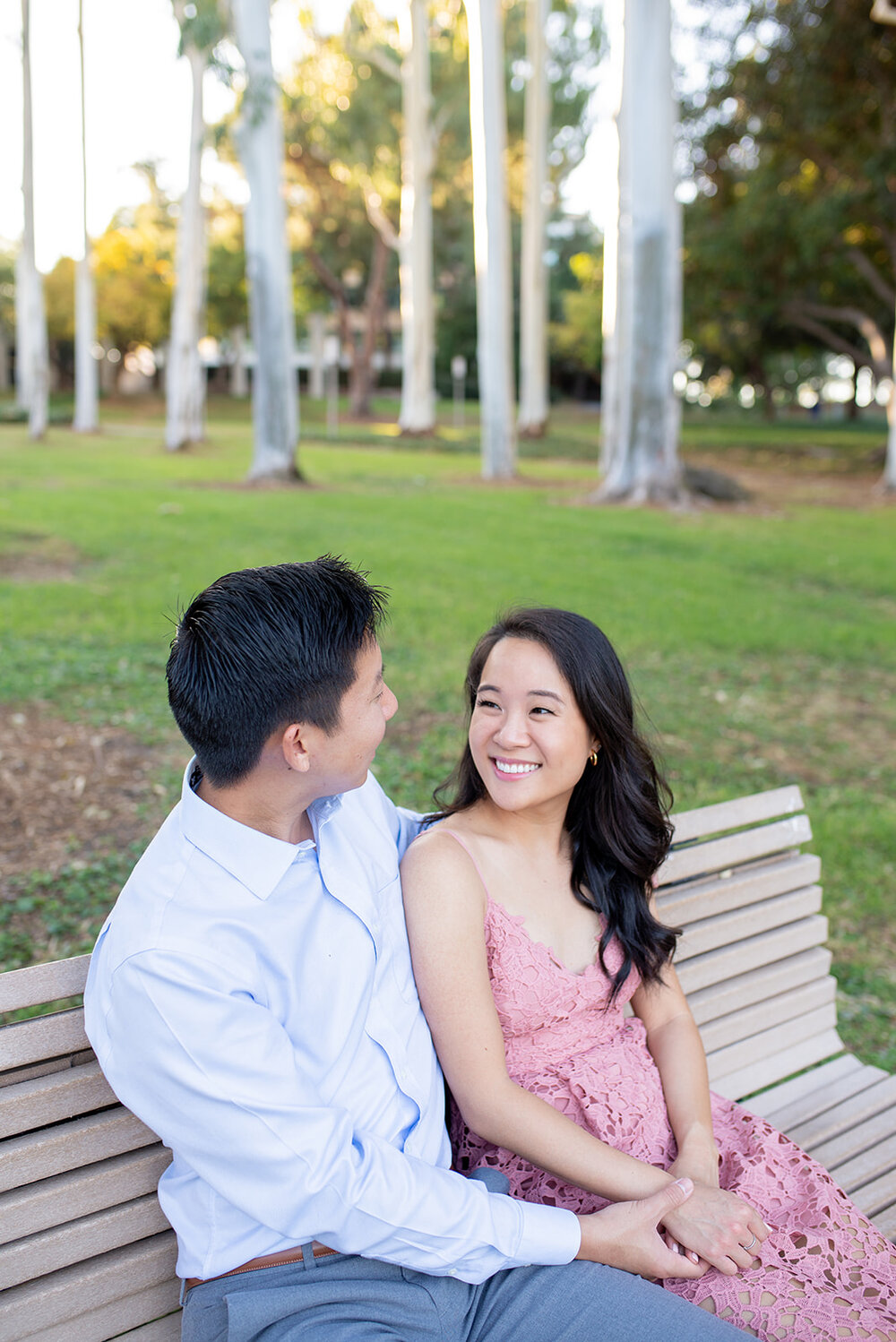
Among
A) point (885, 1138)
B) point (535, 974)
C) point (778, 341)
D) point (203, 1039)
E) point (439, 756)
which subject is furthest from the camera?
point (778, 341)

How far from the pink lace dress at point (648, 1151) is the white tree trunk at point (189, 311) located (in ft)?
73.0

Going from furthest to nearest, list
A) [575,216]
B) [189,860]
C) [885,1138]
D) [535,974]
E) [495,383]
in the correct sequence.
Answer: [575,216] < [495,383] < [885,1138] < [535,974] < [189,860]

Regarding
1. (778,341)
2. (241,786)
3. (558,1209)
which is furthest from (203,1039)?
(778,341)

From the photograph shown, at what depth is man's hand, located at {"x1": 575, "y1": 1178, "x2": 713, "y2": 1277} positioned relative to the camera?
192 centimetres

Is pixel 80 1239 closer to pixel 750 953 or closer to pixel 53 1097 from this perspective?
pixel 53 1097

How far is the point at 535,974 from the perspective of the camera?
2201 millimetres

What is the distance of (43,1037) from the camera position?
177 cm

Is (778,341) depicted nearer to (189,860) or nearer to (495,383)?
(495,383)

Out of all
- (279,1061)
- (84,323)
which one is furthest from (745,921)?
(84,323)

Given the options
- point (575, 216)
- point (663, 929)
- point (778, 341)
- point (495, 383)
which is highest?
point (575, 216)

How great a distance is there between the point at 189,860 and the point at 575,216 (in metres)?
52.5

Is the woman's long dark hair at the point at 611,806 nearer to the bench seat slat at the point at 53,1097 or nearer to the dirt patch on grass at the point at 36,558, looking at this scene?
the bench seat slat at the point at 53,1097

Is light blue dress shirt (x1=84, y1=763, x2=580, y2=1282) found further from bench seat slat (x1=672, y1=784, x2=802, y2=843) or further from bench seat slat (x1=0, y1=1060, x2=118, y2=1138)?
bench seat slat (x1=672, y1=784, x2=802, y2=843)

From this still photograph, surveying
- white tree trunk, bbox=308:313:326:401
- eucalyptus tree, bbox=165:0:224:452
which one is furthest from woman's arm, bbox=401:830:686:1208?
white tree trunk, bbox=308:313:326:401
